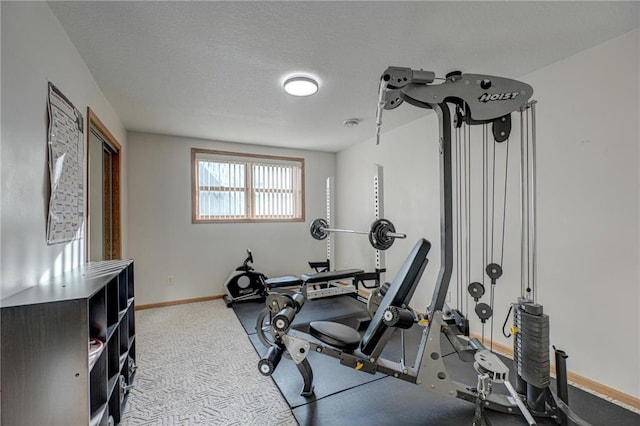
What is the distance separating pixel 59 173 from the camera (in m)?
1.59

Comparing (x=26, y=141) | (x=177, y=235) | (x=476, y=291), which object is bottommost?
(x=476, y=291)

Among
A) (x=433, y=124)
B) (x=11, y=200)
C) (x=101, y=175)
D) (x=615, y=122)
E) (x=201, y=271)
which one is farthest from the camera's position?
(x=201, y=271)

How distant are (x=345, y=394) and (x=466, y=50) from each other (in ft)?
8.26

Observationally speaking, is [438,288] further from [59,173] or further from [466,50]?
[59,173]

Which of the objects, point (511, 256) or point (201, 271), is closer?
point (511, 256)

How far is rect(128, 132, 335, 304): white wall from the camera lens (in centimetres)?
377

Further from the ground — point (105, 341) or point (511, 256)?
point (511, 256)

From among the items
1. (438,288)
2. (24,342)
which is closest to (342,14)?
(438,288)

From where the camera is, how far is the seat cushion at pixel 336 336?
5.77ft

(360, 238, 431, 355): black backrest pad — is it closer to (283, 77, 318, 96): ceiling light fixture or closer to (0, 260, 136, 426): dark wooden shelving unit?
(0, 260, 136, 426): dark wooden shelving unit

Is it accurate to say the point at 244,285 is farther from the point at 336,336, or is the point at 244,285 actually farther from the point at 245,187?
the point at 336,336

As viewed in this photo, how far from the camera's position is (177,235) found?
3990 mm

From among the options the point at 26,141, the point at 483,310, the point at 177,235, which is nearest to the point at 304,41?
the point at 26,141

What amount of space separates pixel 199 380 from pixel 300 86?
2.47 metres
